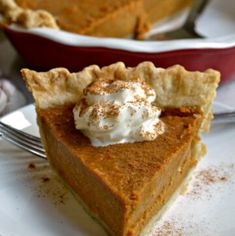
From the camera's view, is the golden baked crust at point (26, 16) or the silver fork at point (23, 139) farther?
the golden baked crust at point (26, 16)

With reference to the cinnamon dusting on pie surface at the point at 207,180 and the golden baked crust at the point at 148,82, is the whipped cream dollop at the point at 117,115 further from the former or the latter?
the cinnamon dusting on pie surface at the point at 207,180

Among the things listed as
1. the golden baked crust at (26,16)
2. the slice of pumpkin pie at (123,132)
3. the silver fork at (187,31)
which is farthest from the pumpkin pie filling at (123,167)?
the silver fork at (187,31)

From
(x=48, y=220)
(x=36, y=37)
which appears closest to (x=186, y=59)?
(x=36, y=37)

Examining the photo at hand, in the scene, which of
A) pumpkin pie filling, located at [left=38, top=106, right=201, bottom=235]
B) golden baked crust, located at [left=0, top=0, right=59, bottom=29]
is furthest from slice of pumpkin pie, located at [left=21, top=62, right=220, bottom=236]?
golden baked crust, located at [left=0, top=0, right=59, bottom=29]

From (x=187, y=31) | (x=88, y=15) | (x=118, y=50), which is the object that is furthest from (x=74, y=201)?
(x=187, y=31)

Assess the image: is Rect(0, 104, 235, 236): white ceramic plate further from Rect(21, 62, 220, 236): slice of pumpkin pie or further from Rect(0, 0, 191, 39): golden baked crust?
Rect(0, 0, 191, 39): golden baked crust

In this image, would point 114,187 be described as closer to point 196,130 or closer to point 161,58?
point 196,130
